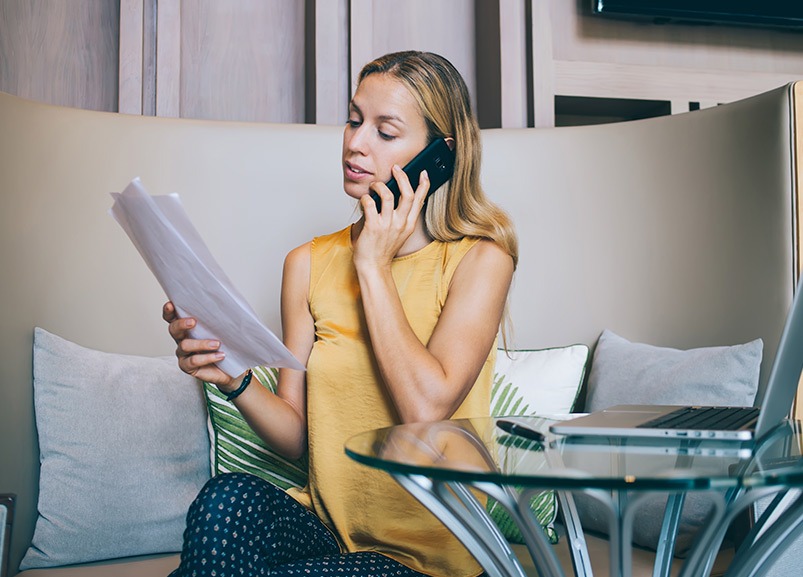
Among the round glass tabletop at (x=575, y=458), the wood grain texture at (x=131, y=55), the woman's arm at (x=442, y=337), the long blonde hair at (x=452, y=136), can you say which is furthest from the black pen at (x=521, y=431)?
the wood grain texture at (x=131, y=55)

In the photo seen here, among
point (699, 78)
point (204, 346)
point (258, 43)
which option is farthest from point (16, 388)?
point (699, 78)

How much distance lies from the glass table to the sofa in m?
0.51

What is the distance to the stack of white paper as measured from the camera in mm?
819

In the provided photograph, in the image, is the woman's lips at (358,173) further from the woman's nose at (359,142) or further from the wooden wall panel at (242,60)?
the wooden wall panel at (242,60)

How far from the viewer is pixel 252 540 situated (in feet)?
3.15

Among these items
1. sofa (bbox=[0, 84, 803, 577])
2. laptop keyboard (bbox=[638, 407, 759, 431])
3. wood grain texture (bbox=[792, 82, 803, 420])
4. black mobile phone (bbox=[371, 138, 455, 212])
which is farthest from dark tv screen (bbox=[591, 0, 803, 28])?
laptop keyboard (bbox=[638, 407, 759, 431])

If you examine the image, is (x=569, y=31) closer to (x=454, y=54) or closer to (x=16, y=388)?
(x=454, y=54)

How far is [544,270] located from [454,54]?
2.62 ft

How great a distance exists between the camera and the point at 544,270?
175cm

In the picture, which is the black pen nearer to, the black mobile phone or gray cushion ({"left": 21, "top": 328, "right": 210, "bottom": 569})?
the black mobile phone

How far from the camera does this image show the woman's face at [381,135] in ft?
4.13

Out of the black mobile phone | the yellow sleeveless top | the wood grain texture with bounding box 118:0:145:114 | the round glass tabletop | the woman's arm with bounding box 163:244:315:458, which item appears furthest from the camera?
the wood grain texture with bounding box 118:0:145:114

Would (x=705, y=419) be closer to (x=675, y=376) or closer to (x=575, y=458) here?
(x=575, y=458)

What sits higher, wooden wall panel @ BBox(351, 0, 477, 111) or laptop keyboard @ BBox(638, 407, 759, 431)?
wooden wall panel @ BBox(351, 0, 477, 111)
